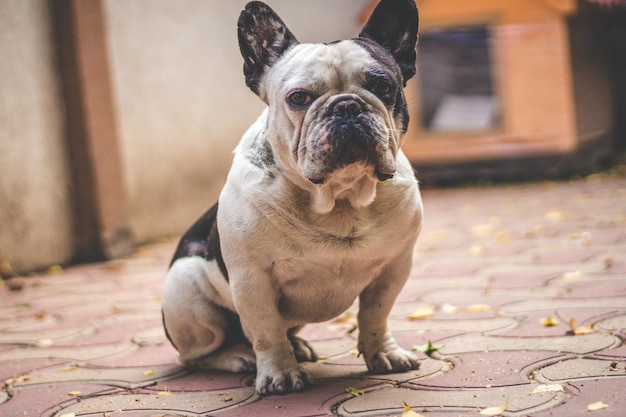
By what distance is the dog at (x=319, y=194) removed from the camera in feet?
8.35

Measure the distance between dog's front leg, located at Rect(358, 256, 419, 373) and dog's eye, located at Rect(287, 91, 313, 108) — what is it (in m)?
0.68

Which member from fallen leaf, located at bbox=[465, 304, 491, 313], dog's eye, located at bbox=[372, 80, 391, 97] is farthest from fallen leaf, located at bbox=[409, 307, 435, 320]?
dog's eye, located at bbox=[372, 80, 391, 97]

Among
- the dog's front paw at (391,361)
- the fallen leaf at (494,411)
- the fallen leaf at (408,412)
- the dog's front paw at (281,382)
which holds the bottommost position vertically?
the dog's front paw at (391,361)

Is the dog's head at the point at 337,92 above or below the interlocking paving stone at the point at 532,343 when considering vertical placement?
above

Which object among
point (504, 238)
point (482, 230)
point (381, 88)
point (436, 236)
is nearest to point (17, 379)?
point (381, 88)

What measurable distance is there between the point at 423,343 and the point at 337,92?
47.3 inches

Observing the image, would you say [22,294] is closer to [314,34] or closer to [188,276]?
[188,276]

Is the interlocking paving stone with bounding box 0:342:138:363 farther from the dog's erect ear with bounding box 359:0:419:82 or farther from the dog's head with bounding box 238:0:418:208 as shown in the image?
the dog's erect ear with bounding box 359:0:419:82

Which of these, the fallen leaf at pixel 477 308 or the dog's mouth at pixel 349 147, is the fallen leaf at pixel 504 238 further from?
the dog's mouth at pixel 349 147

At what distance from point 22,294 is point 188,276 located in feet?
8.94

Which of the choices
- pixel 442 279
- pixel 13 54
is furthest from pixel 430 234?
pixel 13 54

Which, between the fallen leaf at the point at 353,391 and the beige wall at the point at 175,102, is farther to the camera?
the beige wall at the point at 175,102

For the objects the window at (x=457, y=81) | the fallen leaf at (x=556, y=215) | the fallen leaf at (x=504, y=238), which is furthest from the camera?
the window at (x=457, y=81)

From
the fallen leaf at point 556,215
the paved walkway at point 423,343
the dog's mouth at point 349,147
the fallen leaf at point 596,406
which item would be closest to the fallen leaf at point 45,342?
the paved walkway at point 423,343
